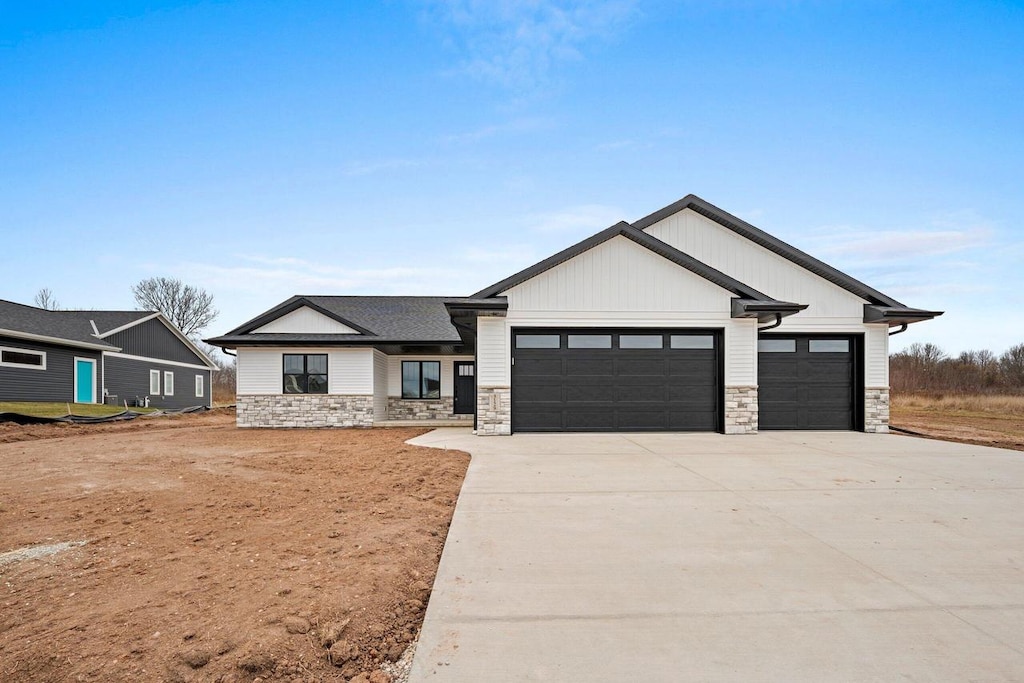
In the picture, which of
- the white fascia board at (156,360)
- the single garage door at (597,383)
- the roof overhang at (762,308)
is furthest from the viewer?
the white fascia board at (156,360)

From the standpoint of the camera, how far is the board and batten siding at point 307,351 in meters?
17.2

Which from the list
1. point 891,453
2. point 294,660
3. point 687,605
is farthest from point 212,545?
point 891,453

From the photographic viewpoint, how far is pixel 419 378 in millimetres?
20266

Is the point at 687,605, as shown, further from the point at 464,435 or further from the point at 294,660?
the point at 464,435

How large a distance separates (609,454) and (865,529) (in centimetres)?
491

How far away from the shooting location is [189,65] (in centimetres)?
1409

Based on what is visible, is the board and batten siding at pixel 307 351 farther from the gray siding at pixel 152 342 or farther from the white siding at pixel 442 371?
the gray siding at pixel 152 342

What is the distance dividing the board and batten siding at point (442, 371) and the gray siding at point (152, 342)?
15.6 m

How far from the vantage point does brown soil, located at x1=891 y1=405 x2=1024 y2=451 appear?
1311 cm

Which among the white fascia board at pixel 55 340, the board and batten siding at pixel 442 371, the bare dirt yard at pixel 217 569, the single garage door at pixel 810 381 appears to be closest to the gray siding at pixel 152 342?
the white fascia board at pixel 55 340

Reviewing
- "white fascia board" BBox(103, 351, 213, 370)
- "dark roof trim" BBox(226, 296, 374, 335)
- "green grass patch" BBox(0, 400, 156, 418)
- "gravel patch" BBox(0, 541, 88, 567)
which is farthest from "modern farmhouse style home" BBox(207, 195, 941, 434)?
"white fascia board" BBox(103, 351, 213, 370)

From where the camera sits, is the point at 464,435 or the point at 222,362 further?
the point at 222,362

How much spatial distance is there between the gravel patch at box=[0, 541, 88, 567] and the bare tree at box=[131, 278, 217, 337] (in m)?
51.6

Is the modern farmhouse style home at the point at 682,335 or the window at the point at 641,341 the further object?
the window at the point at 641,341
